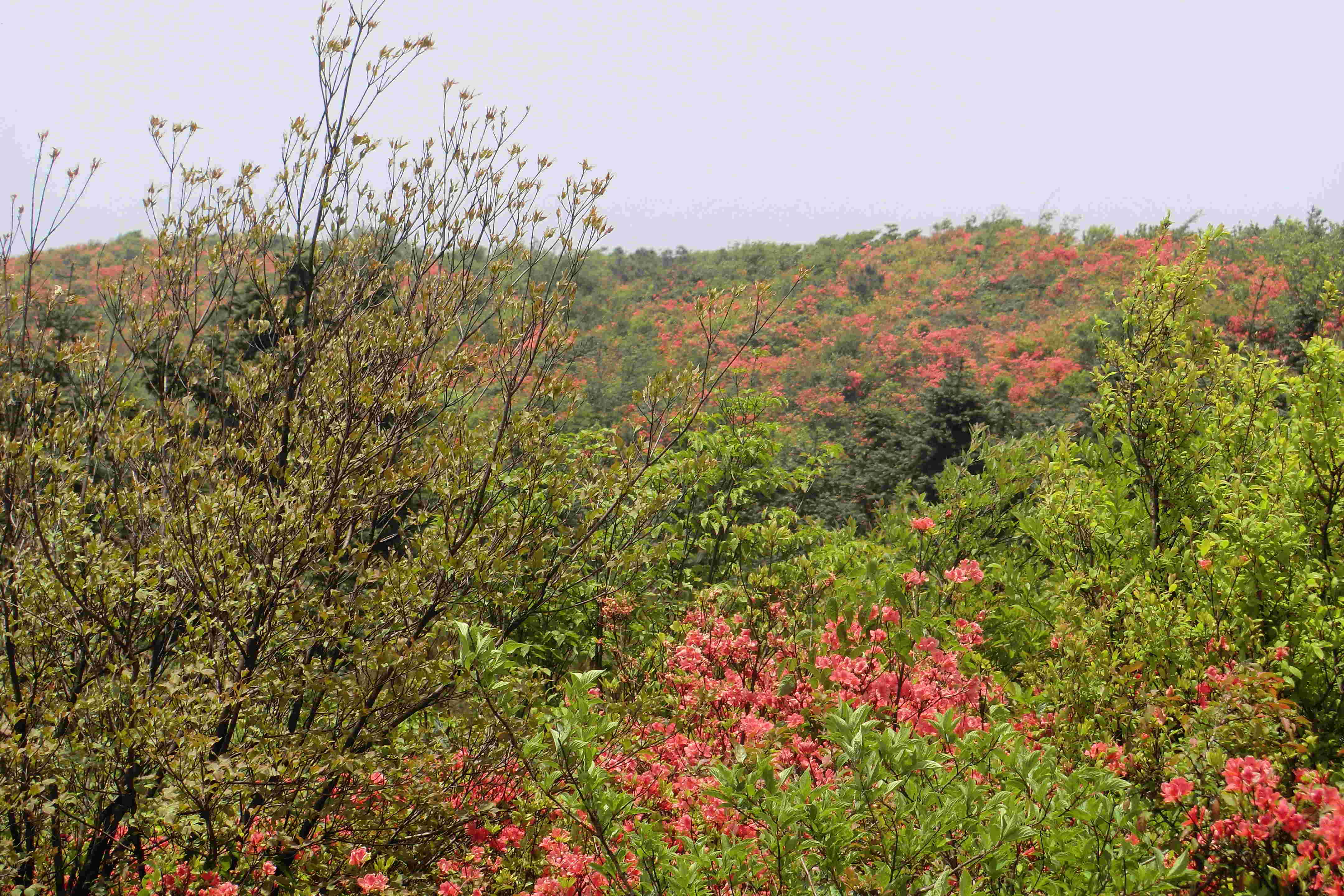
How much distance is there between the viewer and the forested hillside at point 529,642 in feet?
7.89

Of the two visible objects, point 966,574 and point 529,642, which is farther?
point 529,642

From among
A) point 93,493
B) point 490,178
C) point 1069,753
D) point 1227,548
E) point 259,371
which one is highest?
point 490,178

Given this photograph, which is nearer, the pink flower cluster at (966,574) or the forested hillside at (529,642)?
the forested hillside at (529,642)

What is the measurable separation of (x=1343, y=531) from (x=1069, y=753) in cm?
162

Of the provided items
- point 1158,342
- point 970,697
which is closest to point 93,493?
point 970,697

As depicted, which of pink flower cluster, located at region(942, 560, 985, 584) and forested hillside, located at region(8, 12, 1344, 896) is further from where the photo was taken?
pink flower cluster, located at region(942, 560, 985, 584)

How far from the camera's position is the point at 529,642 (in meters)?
5.62

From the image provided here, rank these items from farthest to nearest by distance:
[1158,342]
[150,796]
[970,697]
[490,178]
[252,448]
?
[1158,342] → [490,178] → [970,697] → [252,448] → [150,796]

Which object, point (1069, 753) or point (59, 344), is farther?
point (59, 344)

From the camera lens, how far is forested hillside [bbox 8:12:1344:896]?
2.40 metres

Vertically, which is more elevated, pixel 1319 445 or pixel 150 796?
pixel 1319 445

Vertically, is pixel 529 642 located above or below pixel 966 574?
below

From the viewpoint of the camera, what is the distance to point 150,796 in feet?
9.05

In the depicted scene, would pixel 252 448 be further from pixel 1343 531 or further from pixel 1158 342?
pixel 1158 342
